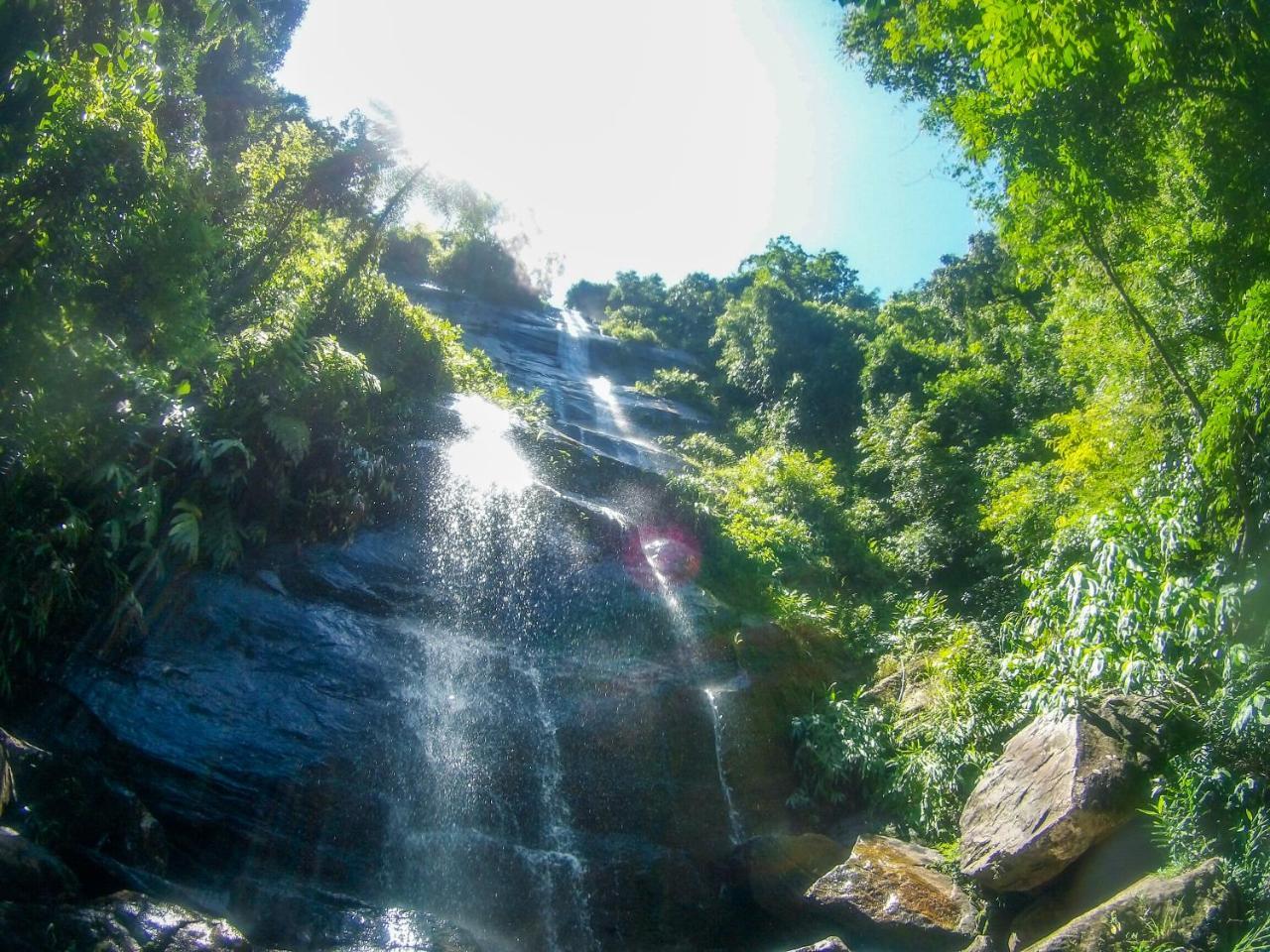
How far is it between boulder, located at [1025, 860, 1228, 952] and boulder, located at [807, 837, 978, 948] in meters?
1.16

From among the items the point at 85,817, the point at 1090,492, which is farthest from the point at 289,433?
the point at 1090,492

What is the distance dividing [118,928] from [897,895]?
233 inches

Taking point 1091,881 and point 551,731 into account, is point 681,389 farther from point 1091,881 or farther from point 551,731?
point 1091,881

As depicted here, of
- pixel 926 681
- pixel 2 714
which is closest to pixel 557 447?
pixel 926 681

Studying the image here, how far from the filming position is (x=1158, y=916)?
5.38 m

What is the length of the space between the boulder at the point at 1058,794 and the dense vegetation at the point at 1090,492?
0.80 ft

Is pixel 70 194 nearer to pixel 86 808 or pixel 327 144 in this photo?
pixel 86 808

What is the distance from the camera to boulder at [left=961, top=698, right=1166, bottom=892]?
638cm

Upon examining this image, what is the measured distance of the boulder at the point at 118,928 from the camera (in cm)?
480

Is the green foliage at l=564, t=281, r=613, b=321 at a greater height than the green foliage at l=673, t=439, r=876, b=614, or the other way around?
the green foliage at l=564, t=281, r=613, b=321

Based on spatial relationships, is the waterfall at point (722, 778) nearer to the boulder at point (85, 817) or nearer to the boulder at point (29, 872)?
the boulder at point (85, 817)

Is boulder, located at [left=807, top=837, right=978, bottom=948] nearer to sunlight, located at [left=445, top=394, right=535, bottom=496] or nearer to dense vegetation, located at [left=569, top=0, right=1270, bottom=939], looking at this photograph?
dense vegetation, located at [left=569, top=0, right=1270, bottom=939]

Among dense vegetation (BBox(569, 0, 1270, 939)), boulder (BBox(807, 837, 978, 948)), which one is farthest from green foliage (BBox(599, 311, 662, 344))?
boulder (BBox(807, 837, 978, 948))

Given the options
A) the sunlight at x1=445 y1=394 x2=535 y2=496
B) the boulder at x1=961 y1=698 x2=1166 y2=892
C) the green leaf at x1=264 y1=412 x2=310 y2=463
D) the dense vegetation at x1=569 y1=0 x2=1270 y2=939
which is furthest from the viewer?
the sunlight at x1=445 y1=394 x2=535 y2=496
